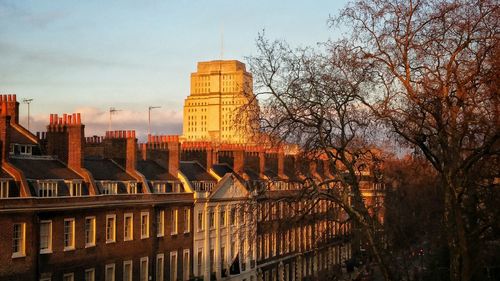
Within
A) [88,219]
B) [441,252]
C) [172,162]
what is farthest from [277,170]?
[88,219]

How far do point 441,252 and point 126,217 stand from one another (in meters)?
19.1

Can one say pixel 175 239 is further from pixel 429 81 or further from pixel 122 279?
pixel 429 81

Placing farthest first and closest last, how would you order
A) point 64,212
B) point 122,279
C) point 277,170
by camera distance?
point 277,170 < point 122,279 < point 64,212

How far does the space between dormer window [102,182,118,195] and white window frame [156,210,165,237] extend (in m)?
4.75

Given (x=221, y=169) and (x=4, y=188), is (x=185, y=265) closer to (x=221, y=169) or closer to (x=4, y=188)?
(x=221, y=169)

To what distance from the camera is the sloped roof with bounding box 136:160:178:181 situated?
46703mm

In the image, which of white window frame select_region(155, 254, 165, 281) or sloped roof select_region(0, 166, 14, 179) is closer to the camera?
→ sloped roof select_region(0, 166, 14, 179)

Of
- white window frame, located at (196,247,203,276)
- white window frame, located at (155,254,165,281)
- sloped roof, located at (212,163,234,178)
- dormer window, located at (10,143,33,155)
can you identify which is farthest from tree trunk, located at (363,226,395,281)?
sloped roof, located at (212,163,234,178)

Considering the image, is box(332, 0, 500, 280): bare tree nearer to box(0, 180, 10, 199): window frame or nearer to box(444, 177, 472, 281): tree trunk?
box(444, 177, 472, 281): tree trunk

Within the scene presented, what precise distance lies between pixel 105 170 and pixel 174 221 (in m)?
6.89

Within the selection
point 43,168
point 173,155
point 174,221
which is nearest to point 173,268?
point 174,221

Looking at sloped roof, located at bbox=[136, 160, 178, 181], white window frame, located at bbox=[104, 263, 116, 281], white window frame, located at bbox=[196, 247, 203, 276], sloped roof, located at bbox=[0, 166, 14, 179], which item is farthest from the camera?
white window frame, located at bbox=[196, 247, 203, 276]

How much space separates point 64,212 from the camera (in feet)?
115

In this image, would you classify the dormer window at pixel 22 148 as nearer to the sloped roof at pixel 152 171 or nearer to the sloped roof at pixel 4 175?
the sloped roof at pixel 152 171
